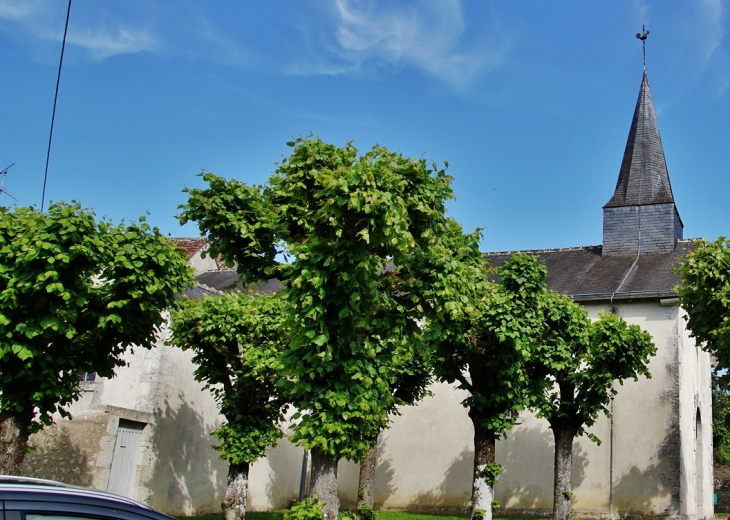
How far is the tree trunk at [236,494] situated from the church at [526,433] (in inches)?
105

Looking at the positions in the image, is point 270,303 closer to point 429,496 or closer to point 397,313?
point 397,313

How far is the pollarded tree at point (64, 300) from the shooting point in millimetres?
9703

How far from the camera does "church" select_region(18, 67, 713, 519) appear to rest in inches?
616

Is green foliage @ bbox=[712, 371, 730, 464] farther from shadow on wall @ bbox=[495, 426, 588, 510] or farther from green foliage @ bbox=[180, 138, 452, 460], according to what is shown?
green foliage @ bbox=[180, 138, 452, 460]

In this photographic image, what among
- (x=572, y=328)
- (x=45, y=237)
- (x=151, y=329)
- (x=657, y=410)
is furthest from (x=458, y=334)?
(x=657, y=410)

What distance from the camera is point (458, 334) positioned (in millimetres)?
13047

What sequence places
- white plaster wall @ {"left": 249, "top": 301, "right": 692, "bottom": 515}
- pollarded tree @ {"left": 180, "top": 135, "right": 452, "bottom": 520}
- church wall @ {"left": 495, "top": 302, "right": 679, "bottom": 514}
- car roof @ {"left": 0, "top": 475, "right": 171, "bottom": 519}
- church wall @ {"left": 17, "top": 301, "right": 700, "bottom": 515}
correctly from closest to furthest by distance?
car roof @ {"left": 0, "top": 475, "right": 171, "bottom": 519} → pollarded tree @ {"left": 180, "top": 135, "right": 452, "bottom": 520} → church wall @ {"left": 17, "top": 301, "right": 700, "bottom": 515} → church wall @ {"left": 495, "top": 302, "right": 679, "bottom": 514} → white plaster wall @ {"left": 249, "top": 301, "right": 692, "bottom": 515}

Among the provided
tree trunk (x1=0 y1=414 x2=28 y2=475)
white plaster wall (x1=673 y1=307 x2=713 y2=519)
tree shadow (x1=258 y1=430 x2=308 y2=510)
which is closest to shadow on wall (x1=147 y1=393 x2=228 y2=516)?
tree shadow (x1=258 y1=430 x2=308 y2=510)

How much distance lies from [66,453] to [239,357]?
3893mm

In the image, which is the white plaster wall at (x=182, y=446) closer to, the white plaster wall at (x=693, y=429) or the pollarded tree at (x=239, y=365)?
the pollarded tree at (x=239, y=365)

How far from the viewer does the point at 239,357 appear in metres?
14.8

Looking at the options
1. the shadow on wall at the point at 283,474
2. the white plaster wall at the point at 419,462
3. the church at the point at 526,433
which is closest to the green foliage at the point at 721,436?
the church at the point at 526,433

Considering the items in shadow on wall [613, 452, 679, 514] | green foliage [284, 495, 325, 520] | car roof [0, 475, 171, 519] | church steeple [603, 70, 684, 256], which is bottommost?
green foliage [284, 495, 325, 520]

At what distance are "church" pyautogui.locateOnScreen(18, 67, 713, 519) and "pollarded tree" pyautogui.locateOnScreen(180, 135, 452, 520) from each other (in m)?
7.60
